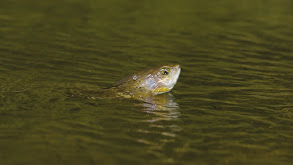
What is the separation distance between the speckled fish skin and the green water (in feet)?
0.97

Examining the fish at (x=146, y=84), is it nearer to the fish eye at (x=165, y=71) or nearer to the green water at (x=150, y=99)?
the fish eye at (x=165, y=71)

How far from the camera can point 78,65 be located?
Answer: 1101 centimetres

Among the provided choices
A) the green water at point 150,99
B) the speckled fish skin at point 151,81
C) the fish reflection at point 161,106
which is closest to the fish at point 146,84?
A: the speckled fish skin at point 151,81

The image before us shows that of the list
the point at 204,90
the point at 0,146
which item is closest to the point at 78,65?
the point at 204,90

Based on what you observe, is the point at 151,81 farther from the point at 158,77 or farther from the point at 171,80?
the point at 171,80

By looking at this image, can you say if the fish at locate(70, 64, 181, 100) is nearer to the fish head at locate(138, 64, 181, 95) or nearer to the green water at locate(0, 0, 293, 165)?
the fish head at locate(138, 64, 181, 95)

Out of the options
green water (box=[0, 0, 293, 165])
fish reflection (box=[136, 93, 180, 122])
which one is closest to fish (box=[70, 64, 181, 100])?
fish reflection (box=[136, 93, 180, 122])

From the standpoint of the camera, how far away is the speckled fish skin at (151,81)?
344 inches

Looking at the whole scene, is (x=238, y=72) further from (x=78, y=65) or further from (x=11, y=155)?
(x=11, y=155)

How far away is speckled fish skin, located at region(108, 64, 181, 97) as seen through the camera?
8727 mm

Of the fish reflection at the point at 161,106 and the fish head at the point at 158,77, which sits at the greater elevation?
the fish head at the point at 158,77

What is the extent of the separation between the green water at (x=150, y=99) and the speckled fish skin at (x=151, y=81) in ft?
0.97

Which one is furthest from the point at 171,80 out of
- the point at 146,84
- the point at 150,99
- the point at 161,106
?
the point at 161,106

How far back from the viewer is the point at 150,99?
856 centimetres
